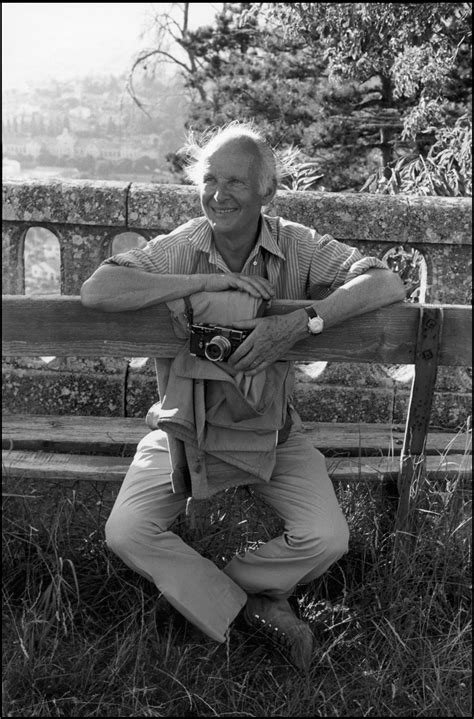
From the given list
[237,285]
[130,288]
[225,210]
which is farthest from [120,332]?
[225,210]

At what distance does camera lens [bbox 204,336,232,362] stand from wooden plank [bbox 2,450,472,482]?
80 centimetres

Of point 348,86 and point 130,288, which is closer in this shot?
point 130,288

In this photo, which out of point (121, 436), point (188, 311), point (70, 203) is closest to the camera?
point (188, 311)

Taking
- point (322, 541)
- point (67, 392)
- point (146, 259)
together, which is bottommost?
point (322, 541)

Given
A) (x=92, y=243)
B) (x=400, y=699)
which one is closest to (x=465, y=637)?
(x=400, y=699)

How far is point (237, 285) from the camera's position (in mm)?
2785

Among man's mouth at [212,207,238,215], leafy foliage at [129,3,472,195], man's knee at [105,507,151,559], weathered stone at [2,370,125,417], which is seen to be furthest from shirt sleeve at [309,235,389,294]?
leafy foliage at [129,3,472,195]

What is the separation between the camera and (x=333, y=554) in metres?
2.72

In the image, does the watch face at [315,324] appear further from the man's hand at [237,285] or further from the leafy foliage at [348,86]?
the leafy foliage at [348,86]

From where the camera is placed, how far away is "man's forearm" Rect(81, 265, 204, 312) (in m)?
2.73

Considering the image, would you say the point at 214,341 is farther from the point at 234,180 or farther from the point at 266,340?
the point at 234,180

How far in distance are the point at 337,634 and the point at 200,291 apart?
125cm

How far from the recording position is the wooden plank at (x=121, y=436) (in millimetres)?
3574

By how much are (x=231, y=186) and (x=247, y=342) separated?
58 centimetres
